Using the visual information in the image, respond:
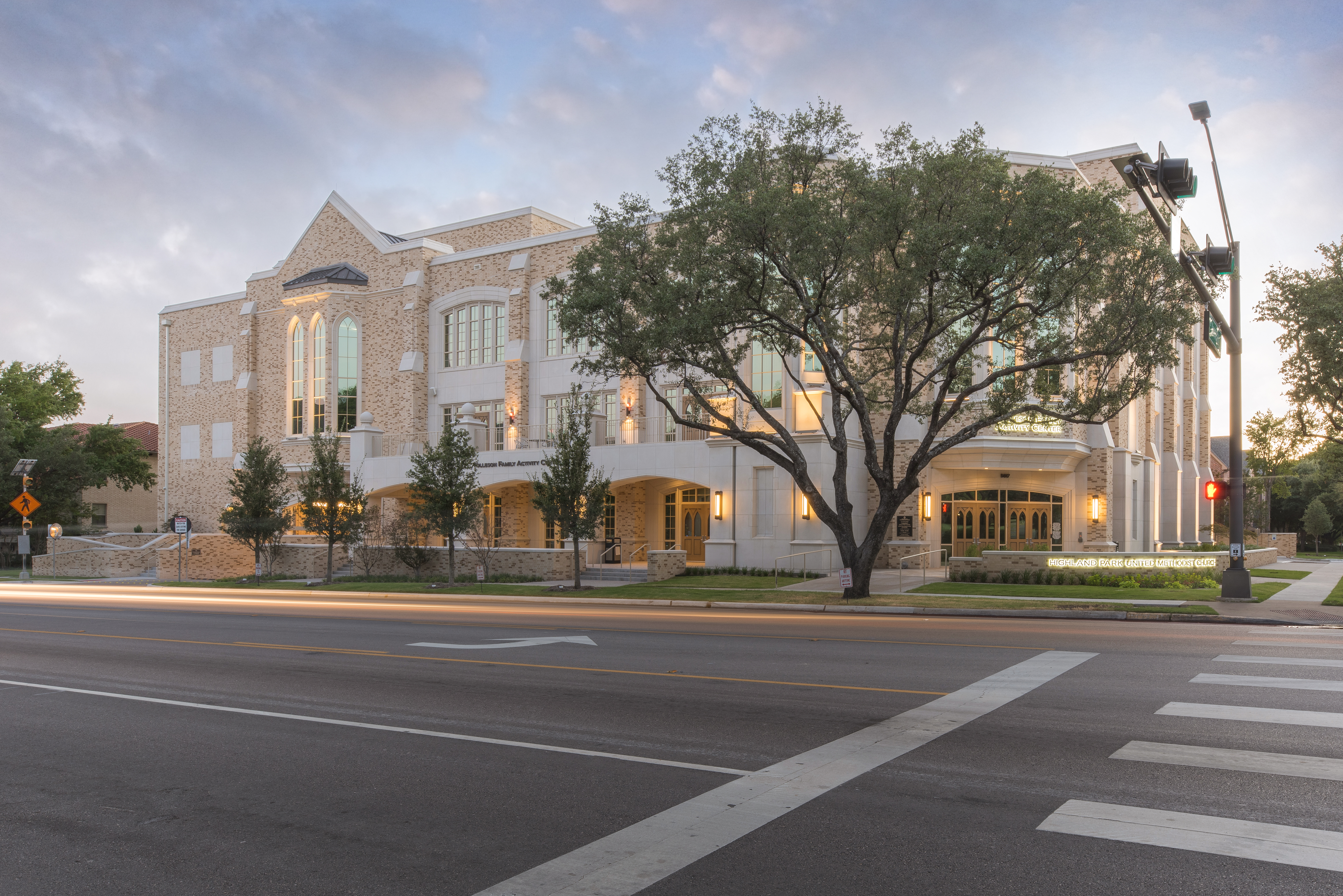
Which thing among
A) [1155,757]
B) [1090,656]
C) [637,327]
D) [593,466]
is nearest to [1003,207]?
[637,327]

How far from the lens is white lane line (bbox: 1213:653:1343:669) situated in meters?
10.2

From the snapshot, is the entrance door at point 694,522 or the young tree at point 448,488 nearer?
the young tree at point 448,488

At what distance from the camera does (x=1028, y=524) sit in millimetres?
32250

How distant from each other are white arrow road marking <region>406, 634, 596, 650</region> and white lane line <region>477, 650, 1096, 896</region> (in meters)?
6.53

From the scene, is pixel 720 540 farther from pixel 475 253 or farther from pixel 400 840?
pixel 400 840

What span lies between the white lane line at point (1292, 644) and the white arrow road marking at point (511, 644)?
28.3ft

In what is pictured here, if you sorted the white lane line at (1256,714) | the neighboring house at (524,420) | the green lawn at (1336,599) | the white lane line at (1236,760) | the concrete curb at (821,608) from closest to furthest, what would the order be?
the white lane line at (1236,760) < the white lane line at (1256,714) < the concrete curb at (821,608) < the green lawn at (1336,599) < the neighboring house at (524,420)

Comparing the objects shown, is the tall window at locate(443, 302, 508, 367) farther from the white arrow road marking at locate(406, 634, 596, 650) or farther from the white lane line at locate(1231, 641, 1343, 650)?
the white lane line at locate(1231, 641, 1343, 650)

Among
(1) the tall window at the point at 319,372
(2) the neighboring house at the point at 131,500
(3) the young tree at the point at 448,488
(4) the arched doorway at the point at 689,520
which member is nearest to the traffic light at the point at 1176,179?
(3) the young tree at the point at 448,488

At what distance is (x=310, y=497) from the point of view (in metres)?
32.6

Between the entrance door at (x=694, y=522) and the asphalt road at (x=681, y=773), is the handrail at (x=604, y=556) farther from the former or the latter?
the asphalt road at (x=681, y=773)

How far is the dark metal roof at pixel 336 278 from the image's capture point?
44000 millimetres

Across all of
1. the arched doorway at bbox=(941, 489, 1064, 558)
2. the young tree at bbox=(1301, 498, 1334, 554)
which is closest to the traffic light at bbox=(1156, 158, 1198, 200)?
the arched doorway at bbox=(941, 489, 1064, 558)

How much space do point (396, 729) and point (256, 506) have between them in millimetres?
30037
